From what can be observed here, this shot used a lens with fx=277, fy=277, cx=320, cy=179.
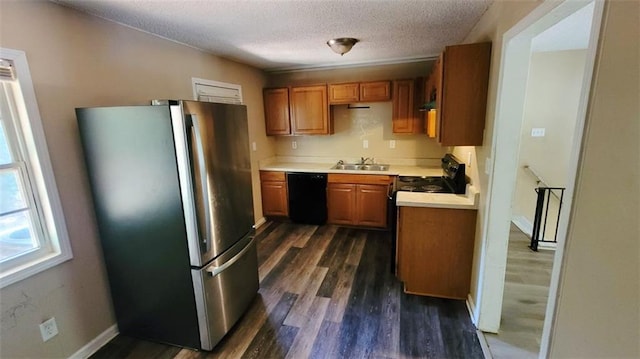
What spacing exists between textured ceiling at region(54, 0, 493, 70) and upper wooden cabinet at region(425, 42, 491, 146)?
1.10 ft

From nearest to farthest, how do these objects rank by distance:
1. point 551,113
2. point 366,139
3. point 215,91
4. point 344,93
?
point 215,91
point 551,113
point 344,93
point 366,139

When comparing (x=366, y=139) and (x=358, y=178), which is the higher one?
(x=366, y=139)

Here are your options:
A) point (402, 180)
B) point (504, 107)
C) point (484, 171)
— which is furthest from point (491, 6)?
point (402, 180)

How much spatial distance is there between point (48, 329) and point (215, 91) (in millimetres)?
2526

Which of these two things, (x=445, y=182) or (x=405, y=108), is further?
(x=405, y=108)

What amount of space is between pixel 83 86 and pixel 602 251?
279cm

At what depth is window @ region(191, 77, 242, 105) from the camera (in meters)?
2.97

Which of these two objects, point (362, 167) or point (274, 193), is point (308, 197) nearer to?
point (274, 193)

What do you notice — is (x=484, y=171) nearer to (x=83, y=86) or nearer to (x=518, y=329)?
(x=518, y=329)

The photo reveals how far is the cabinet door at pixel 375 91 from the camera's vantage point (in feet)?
12.5

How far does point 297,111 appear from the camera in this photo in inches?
165

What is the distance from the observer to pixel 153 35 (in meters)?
2.41

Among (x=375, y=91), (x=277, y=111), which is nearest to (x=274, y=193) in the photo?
(x=277, y=111)

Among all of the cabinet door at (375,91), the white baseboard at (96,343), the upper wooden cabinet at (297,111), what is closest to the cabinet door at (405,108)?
the cabinet door at (375,91)
